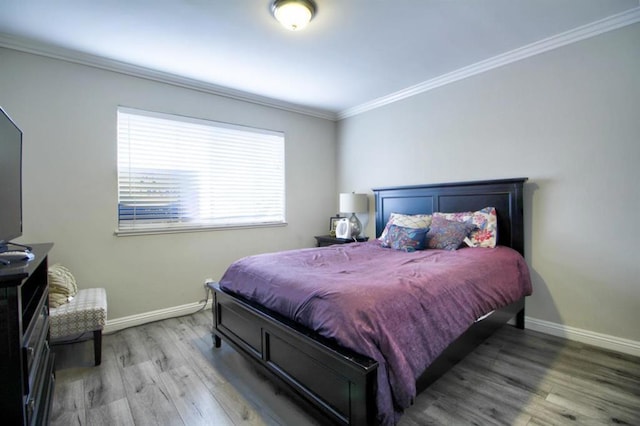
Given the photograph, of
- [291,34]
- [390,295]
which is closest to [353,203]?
[291,34]

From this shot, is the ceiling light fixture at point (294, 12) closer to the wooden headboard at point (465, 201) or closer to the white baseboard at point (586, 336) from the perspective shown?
the wooden headboard at point (465, 201)

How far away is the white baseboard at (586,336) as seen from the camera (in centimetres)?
232

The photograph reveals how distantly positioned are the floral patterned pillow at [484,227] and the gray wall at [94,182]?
259 cm

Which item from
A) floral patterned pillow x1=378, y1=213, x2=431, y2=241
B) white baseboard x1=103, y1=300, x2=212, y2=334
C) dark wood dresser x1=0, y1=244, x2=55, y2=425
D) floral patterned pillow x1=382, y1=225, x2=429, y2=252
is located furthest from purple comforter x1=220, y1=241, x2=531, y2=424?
white baseboard x1=103, y1=300, x2=212, y2=334

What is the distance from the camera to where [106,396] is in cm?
190

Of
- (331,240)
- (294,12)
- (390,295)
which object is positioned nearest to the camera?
(390,295)

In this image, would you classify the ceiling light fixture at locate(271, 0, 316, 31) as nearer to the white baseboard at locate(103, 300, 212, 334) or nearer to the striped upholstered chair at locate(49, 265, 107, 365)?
the striped upholstered chair at locate(49, 265, 107, 365)

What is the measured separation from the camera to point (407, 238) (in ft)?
9.51

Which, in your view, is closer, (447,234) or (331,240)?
(447,234)

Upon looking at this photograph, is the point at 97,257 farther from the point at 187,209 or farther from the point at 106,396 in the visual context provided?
the point at 106,396

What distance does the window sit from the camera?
9.97 ft

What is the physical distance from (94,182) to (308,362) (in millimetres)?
2584

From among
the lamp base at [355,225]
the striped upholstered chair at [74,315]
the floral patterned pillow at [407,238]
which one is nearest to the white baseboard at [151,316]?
the striped upholstered chair at [74,315]

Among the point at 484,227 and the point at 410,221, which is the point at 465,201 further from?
the point at 410,221
